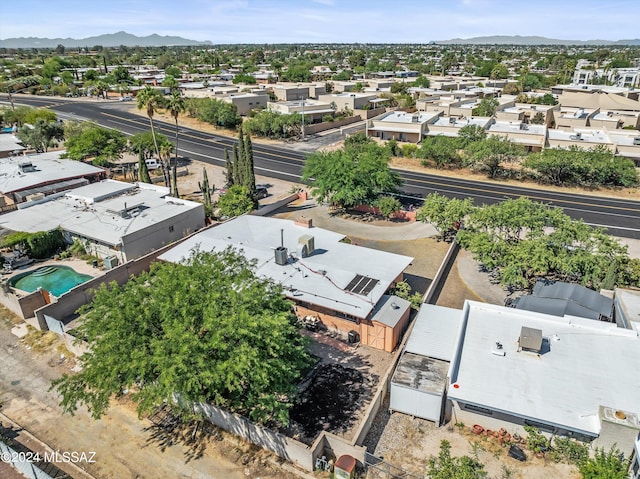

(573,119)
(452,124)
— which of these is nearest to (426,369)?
(452,124)

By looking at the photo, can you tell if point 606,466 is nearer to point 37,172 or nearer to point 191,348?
point 191,348

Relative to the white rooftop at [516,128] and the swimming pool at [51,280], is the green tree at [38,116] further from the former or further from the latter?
the white rooftop at [516,128]

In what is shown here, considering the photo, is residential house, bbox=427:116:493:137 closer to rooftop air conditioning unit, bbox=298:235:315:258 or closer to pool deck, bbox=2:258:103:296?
rooftop air conditioning unit, bbox=298:235:315:258

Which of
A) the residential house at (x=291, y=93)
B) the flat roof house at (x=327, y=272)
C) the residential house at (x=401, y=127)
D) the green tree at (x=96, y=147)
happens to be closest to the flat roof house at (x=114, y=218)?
the flat roof house at (x=327, y=272)

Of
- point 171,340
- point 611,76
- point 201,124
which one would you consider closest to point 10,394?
point 171,340

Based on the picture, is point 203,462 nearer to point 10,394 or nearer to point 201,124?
point 10,394

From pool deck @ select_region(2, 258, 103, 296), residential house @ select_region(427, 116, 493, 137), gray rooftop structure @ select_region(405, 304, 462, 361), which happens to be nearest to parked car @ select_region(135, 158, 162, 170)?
pool deck @ select_region(2, 258, 103, 296)
